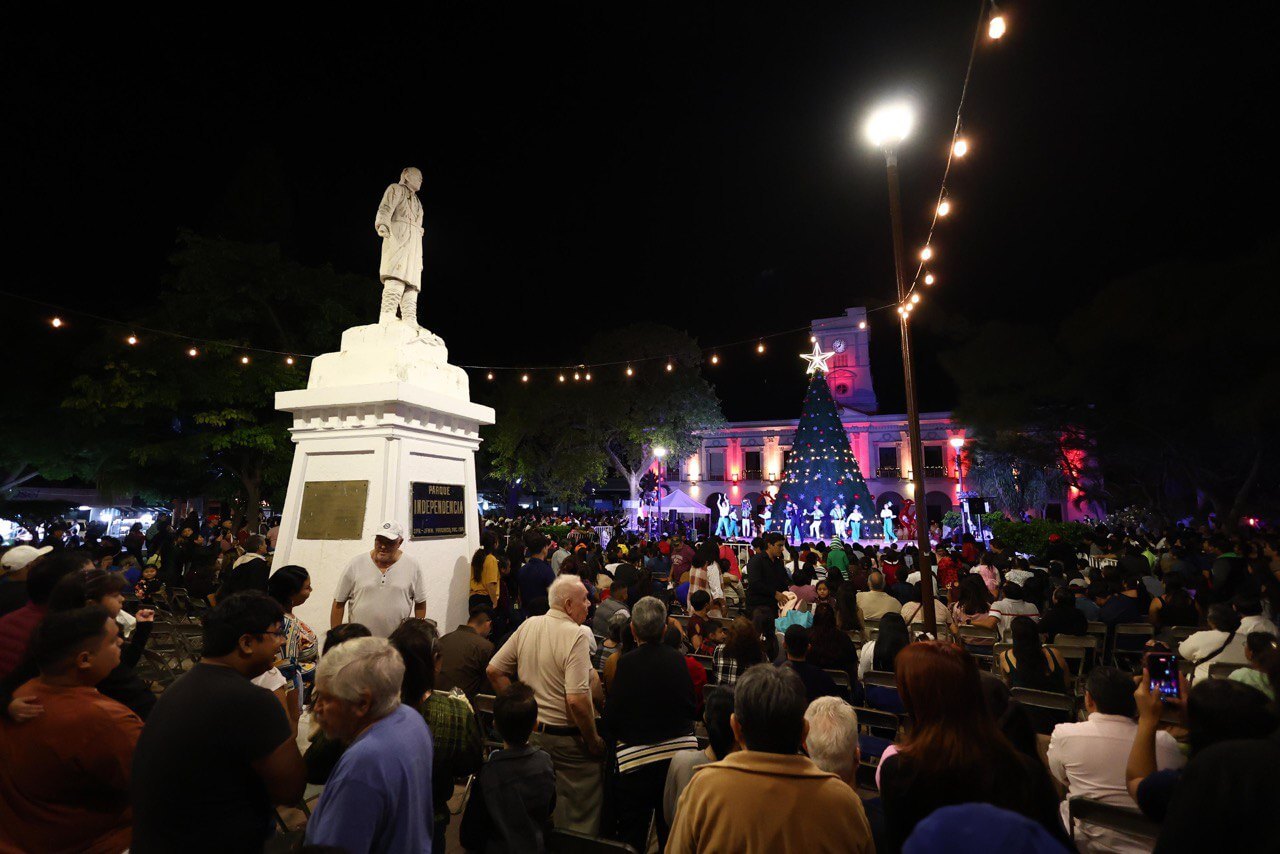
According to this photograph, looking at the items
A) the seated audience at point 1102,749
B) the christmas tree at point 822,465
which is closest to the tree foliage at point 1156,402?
the christmas tree at point 822,465

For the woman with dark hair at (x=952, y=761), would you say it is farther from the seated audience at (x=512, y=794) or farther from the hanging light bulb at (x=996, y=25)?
the hanging light bulb at (x=996, y=25)

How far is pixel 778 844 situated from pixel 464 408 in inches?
264

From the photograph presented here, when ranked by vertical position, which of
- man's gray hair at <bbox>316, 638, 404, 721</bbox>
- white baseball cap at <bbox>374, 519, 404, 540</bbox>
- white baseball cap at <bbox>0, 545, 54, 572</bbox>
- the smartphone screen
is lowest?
the smartphone screen

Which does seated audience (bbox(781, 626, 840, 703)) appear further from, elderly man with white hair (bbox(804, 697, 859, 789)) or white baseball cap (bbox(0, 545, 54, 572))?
white baseball cap (bbox(0, 545, 54, 572))

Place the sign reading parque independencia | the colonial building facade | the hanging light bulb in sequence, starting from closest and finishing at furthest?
the hanging light bulb < the sign reading parque independencia < the colonial building facade

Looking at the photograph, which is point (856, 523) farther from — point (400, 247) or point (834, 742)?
point (834, 742)

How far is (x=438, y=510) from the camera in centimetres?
705

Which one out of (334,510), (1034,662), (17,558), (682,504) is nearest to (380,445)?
(334,510)

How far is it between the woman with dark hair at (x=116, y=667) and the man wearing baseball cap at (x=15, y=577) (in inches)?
28.9

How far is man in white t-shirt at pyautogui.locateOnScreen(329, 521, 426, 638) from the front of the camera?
4949 mm

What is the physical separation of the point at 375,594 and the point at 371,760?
344cm

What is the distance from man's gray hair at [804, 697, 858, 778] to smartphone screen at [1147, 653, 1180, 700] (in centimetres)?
147


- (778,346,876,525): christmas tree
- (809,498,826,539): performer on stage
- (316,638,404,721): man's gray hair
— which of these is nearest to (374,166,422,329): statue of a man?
(316,638,404,721): man's gray hair

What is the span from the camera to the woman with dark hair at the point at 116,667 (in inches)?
91.1
